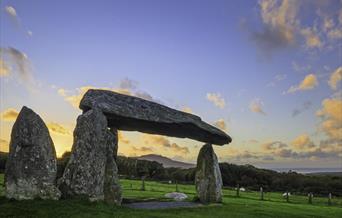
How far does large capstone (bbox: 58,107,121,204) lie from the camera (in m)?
20.7

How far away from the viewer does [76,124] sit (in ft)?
71.9

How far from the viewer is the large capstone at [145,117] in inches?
918

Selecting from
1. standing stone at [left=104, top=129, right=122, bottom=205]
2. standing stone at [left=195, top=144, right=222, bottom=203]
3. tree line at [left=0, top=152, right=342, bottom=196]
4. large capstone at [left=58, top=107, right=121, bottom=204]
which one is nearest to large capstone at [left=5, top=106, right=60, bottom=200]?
large capstone at [left=58, top=107, right=121, bottom=204]

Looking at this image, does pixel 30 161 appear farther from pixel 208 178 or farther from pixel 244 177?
pixel 244 177

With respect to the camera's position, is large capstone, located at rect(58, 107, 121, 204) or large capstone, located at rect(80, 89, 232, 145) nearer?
large capstone, located at rect(58, 107, 121, 204)

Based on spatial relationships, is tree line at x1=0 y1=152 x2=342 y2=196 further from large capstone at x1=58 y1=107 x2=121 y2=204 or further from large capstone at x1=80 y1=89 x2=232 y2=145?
large capstone at x1=58 y1=107 x2=121 y2=204

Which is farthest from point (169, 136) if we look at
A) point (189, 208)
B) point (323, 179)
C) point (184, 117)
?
point (323, 179)

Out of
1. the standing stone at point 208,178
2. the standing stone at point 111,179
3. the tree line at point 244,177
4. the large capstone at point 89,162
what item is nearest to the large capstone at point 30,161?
the large capstone at point 89,162

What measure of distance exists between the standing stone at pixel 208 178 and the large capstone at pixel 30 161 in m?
13.0

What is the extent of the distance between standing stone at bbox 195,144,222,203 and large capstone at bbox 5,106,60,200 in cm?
1297

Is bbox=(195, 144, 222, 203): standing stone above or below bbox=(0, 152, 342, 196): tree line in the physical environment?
below

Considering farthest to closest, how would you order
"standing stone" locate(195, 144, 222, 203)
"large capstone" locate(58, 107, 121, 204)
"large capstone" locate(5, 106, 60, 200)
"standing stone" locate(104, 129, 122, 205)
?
"standing stone" locate(195, 144, 222, 203), "standing stone" locate(104, 129, 122, 205), "large capstone" locate(58, 107, 121, 204), "large capstone" locate(5, 106, 60, 200)

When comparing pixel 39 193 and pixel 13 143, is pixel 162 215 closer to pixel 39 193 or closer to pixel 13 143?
pixel 39 193

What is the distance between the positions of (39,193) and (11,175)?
1.57 metres
